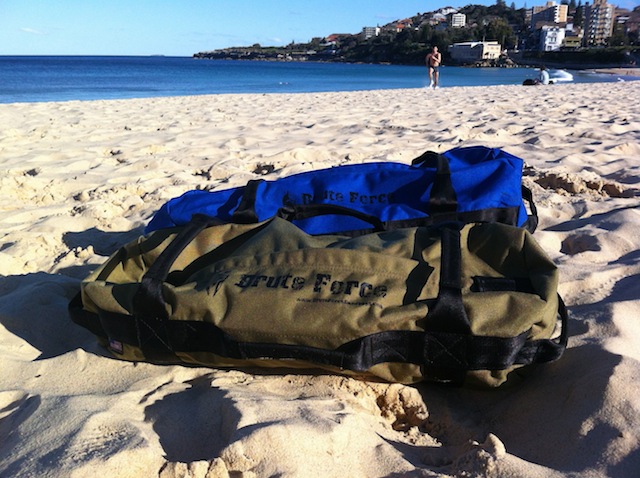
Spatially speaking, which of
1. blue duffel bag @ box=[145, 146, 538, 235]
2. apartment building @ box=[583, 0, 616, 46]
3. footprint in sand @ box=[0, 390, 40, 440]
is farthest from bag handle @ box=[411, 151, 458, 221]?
apartment building @ box=[583, 0, 616, 46]

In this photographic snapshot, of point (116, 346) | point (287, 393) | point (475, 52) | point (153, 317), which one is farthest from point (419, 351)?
point (475, 52)

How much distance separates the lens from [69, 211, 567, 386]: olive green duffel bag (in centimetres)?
148

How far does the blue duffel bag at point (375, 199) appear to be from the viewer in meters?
2.20

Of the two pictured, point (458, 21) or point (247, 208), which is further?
point (458, 21)

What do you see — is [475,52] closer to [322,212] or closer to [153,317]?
[322,212]

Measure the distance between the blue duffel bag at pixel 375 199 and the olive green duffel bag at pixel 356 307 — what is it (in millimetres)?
381

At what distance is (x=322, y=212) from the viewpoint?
7.30 ft

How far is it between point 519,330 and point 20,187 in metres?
3.81

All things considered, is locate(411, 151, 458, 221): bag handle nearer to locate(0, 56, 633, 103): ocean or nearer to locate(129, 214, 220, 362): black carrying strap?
locate(129, 214, 220, 362): black carrying strap

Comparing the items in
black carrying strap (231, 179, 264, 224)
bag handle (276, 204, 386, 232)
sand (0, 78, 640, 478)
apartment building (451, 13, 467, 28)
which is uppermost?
black carrying strap (231, 179, 264, 224)

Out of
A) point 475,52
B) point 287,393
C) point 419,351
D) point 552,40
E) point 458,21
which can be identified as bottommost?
point 552,40

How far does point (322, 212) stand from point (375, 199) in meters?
0.28

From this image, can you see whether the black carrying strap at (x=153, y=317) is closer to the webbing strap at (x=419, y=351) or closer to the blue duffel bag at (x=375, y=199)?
the webbing strap at (x=419, y=351)

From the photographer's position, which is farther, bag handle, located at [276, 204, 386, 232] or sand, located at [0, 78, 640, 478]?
bag handle, located at [276, 204, 386, 232]
